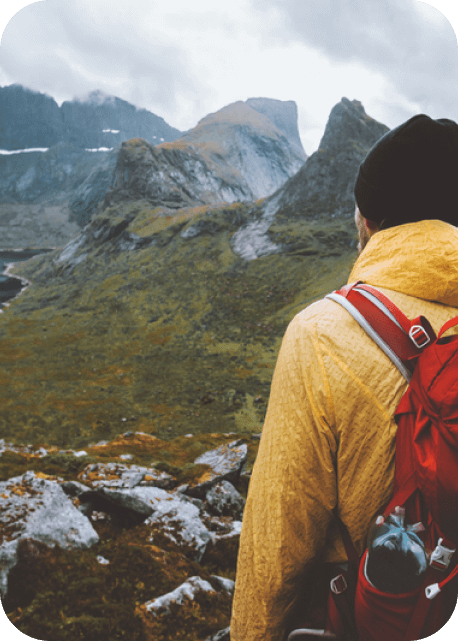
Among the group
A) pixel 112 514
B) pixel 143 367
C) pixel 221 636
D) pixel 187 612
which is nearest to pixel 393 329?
pixel 221 636

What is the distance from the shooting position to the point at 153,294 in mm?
60969

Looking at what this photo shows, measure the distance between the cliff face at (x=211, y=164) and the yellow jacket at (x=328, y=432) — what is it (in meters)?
107

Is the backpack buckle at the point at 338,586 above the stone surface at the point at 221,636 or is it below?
above

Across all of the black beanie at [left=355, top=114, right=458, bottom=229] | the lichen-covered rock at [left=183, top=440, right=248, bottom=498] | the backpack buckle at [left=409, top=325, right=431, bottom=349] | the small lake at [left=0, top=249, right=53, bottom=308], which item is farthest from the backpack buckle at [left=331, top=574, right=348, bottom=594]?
the small lake at [left=0, top=249, right=53, bottom=308]

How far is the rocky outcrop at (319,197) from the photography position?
6244 centimetres

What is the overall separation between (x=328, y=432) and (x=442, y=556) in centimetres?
67

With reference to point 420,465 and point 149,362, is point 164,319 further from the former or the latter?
point 420,465

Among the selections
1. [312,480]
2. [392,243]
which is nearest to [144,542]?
[312,480]

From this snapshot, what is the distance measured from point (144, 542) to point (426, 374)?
A: 606 cm

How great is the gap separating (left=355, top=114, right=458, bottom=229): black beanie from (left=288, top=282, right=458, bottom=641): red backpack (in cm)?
64

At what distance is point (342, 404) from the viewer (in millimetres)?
1630

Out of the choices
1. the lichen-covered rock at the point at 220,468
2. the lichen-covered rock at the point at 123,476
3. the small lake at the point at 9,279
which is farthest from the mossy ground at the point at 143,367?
the small lake at the point at 9,279

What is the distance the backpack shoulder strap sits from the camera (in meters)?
1.58

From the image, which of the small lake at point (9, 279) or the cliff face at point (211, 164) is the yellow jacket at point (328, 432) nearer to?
the small lake at point (9, 279)
